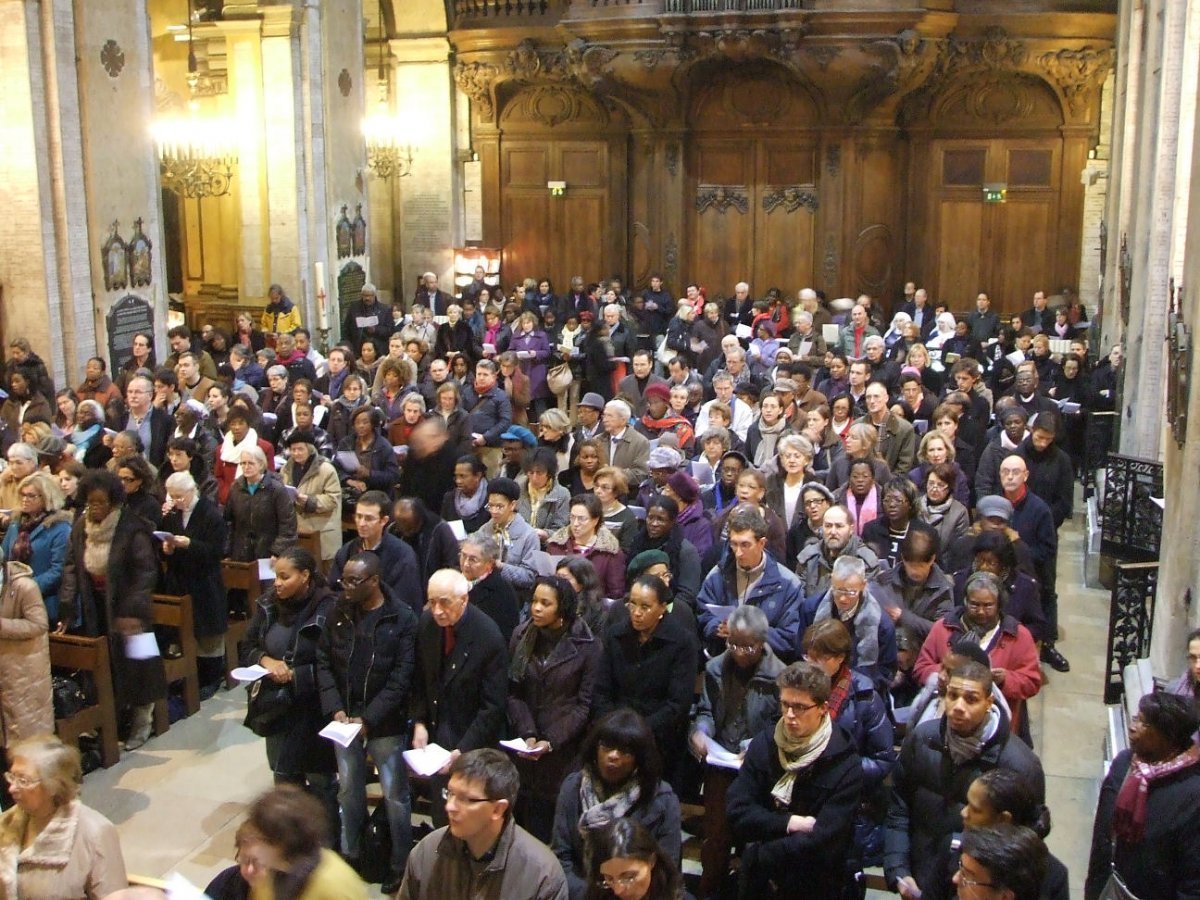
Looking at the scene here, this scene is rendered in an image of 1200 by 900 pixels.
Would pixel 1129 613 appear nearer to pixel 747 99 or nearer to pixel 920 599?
pixel 920 599

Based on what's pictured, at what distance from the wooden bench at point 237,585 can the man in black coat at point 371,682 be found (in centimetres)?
271

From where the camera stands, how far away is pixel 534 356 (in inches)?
620

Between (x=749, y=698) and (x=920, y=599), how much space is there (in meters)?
1.67

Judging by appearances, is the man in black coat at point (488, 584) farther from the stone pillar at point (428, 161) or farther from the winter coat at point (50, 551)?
the stone pillar at point (428, 161)

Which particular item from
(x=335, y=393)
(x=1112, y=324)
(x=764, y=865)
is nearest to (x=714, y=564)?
(x=764, y=865)

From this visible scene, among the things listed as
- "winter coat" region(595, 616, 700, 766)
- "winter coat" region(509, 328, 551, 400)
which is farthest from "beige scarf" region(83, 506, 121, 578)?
"winter coat" region(509, 328, 551, 400)

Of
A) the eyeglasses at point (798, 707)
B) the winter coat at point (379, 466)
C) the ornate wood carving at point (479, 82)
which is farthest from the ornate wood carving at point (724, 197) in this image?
the eyeglasses at point (798, 707)

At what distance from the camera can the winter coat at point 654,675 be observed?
6.30 metres

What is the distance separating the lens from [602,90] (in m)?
20.5

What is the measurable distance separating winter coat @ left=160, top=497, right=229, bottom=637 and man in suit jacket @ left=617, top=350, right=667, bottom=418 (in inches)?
186

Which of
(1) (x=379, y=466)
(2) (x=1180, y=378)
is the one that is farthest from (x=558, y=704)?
(1) (x=379, y=466)

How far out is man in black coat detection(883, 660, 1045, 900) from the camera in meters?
5.18

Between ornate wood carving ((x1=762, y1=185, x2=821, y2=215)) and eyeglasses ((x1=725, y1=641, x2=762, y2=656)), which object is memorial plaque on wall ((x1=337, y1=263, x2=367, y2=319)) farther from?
eyeglasses ((x1=725, y1=641, x2=762, y2=656))

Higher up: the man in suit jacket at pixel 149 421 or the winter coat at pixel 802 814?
the man in suit jacket at pixel 149 421
